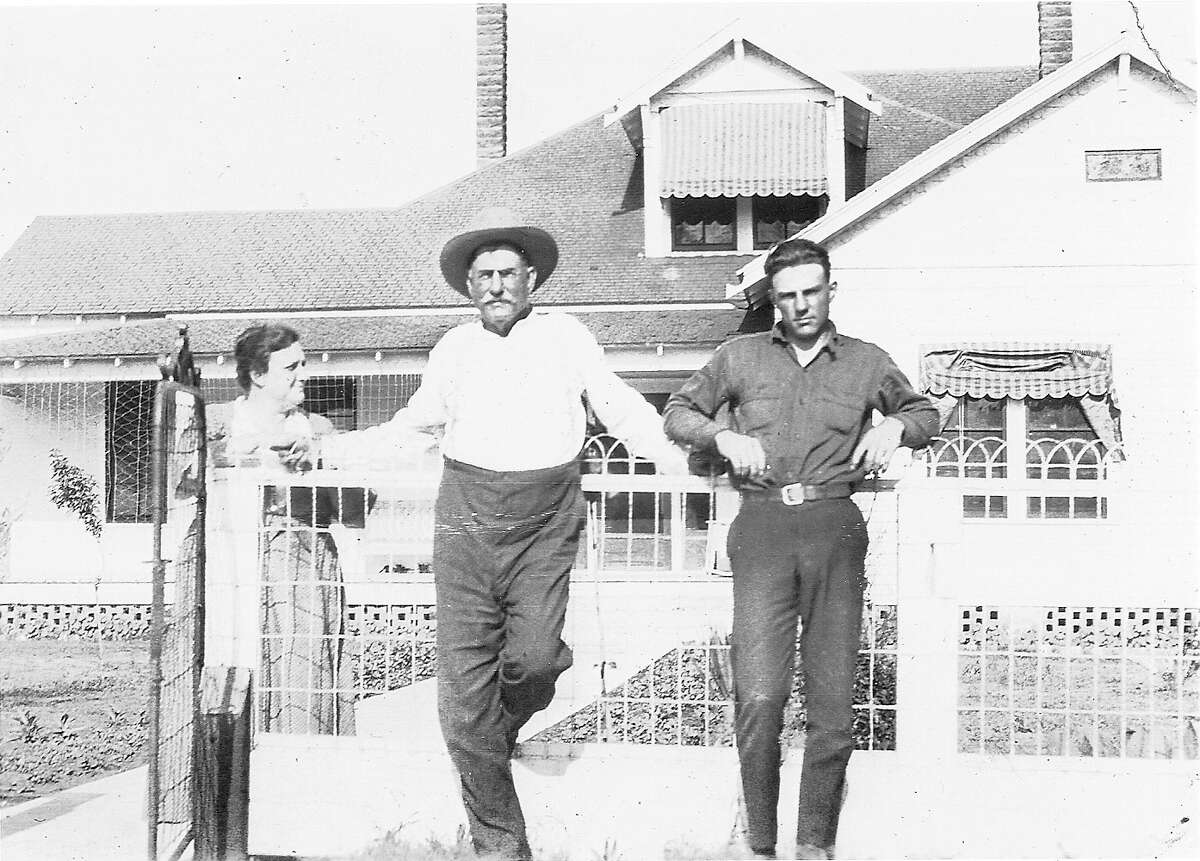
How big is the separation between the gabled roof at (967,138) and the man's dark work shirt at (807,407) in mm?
6848

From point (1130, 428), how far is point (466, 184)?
7915mm

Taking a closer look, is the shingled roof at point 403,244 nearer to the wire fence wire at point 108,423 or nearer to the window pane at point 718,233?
the window pane at point 718,233

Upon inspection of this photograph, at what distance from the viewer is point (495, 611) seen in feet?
12.4

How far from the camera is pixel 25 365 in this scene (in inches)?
492

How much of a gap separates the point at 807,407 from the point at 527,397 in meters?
0.84

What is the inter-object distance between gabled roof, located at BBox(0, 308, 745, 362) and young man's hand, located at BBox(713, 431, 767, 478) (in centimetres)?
816

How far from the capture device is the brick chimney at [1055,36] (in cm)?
1441

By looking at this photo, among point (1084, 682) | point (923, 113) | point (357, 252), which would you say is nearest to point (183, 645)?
point (1084, 682)

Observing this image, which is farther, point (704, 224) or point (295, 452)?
point (704, 224)

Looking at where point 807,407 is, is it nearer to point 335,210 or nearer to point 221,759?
point 221,759

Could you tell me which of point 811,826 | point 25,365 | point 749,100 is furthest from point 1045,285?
point 25,365

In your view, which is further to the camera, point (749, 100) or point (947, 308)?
point (749, 100)

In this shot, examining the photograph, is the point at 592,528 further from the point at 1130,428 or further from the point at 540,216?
the point at 540,216

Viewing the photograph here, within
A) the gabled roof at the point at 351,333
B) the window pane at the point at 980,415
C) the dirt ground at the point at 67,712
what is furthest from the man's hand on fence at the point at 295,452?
the window pane at the point at 980,415
